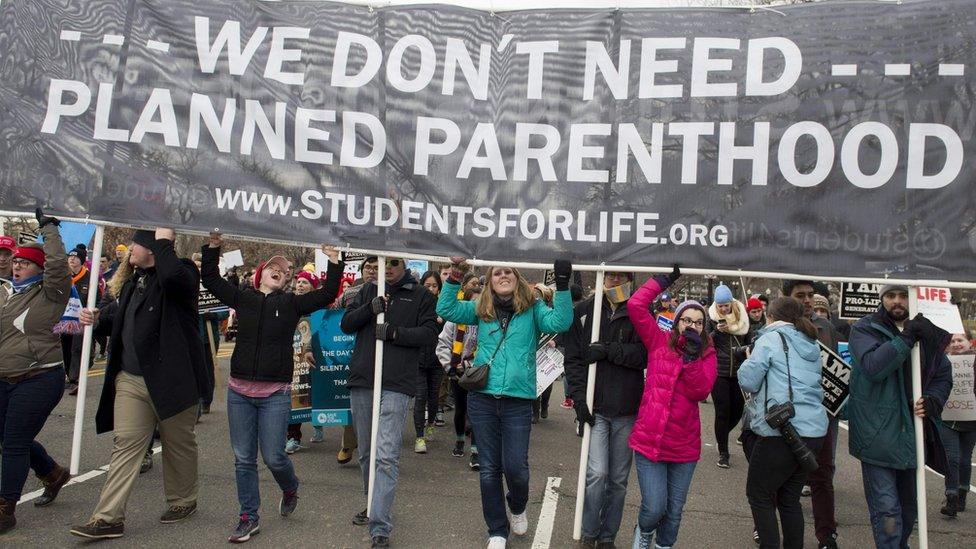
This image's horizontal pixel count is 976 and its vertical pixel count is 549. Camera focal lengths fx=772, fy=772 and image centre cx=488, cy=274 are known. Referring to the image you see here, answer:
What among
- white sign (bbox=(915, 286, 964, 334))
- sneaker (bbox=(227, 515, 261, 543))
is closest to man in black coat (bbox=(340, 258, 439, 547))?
sneaker (bbox=(227, 515, 261, 543))

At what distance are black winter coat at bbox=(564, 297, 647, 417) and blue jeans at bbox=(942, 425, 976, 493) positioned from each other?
12.4 feet

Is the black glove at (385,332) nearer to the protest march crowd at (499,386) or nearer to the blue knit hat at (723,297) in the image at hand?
the protest march crowd at (499,386)

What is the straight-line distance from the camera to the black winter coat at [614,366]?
5.16 m

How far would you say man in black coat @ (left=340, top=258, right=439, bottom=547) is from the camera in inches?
209

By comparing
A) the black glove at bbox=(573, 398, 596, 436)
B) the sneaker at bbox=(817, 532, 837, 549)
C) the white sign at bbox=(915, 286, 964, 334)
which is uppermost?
the white sign at bbox=(915, 286, 964, 334)

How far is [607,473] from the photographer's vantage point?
5.27m

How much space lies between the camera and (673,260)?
5.28 meters

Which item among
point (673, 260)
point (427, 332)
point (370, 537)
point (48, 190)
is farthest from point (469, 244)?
point (48, 190)

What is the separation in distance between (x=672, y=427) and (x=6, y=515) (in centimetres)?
451

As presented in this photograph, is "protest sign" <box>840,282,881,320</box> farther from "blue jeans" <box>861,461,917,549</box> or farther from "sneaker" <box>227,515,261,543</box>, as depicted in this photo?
"sneaker" <box>227,515,261,543</box>

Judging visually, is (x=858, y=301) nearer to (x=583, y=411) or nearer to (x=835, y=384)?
(x=835, y=384)

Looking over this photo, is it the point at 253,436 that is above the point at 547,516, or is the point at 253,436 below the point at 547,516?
above

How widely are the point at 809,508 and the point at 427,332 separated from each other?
3971mm

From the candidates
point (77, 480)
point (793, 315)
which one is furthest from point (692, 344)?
point (77, 480)
